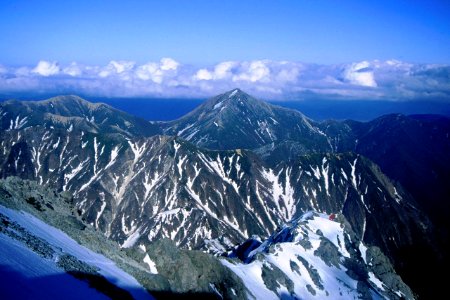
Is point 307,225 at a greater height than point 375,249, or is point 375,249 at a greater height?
point 307,225

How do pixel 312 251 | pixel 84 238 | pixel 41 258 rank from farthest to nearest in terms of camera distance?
pixel 312 251 < pixel 84 238 < pixel 41 258

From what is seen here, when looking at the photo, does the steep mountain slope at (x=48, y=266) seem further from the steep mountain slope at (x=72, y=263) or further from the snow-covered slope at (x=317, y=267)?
the snow-covered slope at (x=317, y=267)

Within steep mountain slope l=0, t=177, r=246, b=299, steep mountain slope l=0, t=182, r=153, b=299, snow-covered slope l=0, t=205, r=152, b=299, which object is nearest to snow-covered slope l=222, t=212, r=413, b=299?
steep mountain slope l=0, t=177, r=246, b=299

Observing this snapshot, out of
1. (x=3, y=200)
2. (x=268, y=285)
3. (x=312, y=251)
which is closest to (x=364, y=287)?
(x=312, y=251)

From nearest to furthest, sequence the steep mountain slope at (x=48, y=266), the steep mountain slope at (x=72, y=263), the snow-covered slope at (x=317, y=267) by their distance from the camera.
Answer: the steep mountain slope at (x=48, y=266)
the steep mountain slope at (x=72, y=263)
the snow-covered slope at (x=317, y=267)

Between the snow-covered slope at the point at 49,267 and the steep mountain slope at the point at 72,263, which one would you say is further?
the steep mountain slope at the point at 72,263

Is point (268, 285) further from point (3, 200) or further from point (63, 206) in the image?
point (3, 200)

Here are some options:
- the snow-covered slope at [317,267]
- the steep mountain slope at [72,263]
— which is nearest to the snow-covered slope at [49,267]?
the steep mountain slope at [72,263]
